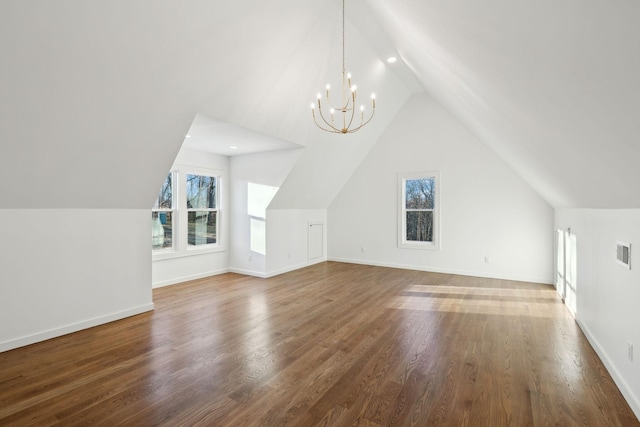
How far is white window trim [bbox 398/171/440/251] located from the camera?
6.65 m

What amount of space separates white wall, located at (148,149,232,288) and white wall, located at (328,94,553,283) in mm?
2790

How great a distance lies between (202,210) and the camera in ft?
20.2

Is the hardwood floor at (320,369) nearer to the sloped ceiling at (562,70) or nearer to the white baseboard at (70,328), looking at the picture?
the white baseboard at (70,328)

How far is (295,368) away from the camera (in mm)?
2648

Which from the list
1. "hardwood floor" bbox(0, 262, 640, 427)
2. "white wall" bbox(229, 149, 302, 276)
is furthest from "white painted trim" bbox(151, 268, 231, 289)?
"hardwood floor" bbox(0, 262, 640, 427)

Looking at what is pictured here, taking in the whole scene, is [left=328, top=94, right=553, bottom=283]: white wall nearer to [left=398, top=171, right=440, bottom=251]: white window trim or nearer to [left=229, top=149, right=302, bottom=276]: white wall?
[left=398, top=171, right=440, bottom=251]: white window trim

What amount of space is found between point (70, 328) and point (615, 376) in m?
5.06

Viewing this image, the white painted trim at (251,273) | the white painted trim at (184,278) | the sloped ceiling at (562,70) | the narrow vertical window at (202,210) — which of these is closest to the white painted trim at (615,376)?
the sloped ceiling at (562,70)

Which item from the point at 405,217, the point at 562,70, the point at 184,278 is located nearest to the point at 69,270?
the point at 184,278

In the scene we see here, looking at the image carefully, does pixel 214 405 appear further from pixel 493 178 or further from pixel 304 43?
pixel 493 178

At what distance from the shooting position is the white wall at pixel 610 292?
7.00 ft

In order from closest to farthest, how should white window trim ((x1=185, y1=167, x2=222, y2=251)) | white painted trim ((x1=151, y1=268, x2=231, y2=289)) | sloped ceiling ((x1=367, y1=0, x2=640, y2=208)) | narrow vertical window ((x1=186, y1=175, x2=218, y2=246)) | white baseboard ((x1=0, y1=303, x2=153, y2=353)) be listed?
sloped ceiling ((x1=367, y1=0, x2=640, y2=208)) < white baseboard ((x1=0, y1=303, x2=153, y2=353)) < white painted trim ((x1=151, y1=268, x2=231, y2=289)) < white window trim ((x1=185, y1=167, x2=222, y2=251)) < narrow vertical window ((x1=186, y1=175, x2=218, y2=246))

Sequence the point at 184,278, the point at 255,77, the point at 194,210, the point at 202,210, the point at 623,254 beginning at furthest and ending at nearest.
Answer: the point at 202,210, the point at 194,210, the point at 184,278, the point at 255,77, the point at 623,254

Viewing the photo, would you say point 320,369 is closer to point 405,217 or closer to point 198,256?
point 198,256
